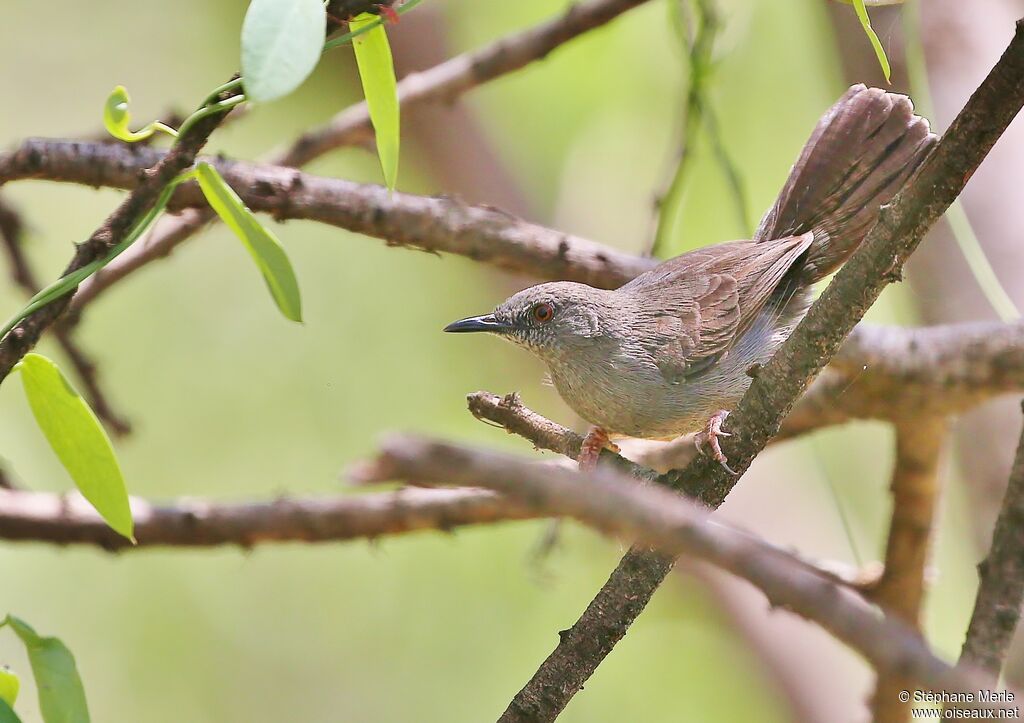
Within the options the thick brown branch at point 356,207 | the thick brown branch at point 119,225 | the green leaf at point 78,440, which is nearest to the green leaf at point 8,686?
the green leaf at point 78,440

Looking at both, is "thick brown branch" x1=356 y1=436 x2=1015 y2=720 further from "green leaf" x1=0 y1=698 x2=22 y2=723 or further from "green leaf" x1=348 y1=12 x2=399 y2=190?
"green leaf" x1=0 y1=698 x2=22 y2=723

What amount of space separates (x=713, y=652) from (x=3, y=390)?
4763 mm

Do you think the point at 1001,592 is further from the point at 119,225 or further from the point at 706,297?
the point at 119,225

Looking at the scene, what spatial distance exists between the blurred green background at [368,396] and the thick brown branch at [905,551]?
7.09 feet

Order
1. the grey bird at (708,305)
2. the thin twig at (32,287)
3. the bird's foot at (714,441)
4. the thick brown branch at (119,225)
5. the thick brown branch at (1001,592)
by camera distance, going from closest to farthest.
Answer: the thick brown branch at (119,225) → the bird's foot at (714,441) → the thick brown branch at (1001,592) → the grey bird at (708,305) → the thin twig at (32,287)

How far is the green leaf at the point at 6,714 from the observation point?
1.69 m

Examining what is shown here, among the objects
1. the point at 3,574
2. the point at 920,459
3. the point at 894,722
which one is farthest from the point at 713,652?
the point at 3,574

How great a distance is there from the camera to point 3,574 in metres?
5.62

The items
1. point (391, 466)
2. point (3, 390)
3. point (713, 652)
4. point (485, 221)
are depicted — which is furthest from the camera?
point (713, 652)

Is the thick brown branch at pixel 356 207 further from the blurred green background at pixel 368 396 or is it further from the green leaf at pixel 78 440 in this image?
the blurred green background at pixel 368 396

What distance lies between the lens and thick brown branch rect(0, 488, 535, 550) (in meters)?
3.35

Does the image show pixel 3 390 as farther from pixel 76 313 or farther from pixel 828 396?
pixel 828 396

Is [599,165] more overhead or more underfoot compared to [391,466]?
more underfoot

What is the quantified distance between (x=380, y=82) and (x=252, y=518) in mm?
2191
